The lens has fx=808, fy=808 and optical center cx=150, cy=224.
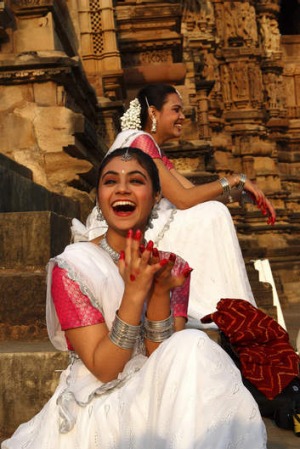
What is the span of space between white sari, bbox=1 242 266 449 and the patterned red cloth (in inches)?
43.1

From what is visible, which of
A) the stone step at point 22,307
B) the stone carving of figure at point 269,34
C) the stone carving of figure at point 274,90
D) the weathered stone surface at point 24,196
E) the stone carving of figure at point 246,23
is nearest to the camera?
the stone step at point 22,307

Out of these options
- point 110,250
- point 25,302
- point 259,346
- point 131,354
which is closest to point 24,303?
point 25,302

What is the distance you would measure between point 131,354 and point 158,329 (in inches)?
4.1

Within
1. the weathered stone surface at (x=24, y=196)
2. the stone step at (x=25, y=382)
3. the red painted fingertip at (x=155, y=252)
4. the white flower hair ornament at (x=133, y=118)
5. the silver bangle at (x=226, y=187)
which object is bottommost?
the stone step at (x=25, y=382)

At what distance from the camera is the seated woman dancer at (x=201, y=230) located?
3738mm

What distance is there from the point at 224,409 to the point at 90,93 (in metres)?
5.86

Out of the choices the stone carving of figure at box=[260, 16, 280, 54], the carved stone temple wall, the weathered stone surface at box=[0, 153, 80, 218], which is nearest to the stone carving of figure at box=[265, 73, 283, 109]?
the stone carving of figure at box=[260, 16, 280, 54]

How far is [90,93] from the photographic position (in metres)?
7.44

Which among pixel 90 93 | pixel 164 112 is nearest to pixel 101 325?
pixel 164 112

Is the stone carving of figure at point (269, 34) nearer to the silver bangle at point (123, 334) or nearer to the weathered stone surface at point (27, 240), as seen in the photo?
the weathered stone surface at point (27, 240)

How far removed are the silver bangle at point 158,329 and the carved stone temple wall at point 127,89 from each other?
12.0 ft

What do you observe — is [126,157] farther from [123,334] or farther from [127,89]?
[127,89]

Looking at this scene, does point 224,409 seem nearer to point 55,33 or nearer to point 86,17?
point 55,33

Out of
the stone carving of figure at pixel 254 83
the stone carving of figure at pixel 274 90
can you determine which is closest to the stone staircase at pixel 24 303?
the stone carving of figure at pixel 254 83
